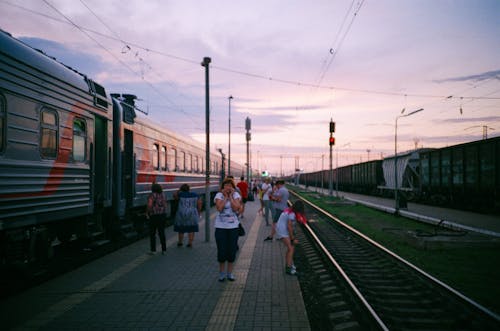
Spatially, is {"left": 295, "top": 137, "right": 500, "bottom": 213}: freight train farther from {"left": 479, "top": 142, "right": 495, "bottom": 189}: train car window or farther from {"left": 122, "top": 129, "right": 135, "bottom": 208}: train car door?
{"left": 122, "top": 129, "right": 135, "bottom": 208}: train car door

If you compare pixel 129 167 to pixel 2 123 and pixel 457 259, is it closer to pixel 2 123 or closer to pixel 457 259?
pixel 2 123

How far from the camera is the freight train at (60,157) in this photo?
6.36m

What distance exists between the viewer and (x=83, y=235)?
9.23 meters

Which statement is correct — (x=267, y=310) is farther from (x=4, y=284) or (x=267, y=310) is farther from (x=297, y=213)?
(x=4, y=284)

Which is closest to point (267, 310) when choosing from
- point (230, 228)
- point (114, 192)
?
point (230, 228)

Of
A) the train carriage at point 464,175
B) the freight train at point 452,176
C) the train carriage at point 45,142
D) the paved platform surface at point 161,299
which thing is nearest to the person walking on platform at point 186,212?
the paved platform surface at point 161,299

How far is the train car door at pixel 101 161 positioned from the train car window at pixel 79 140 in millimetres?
979

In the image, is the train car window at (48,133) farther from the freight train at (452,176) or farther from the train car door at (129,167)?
the freight train at (452,176)

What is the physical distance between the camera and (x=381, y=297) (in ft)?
21.9

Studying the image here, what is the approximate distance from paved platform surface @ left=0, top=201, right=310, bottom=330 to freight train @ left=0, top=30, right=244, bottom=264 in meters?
0.97

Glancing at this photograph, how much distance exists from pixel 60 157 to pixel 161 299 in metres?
3.46

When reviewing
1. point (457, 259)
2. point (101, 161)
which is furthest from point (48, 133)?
point (457, 259)

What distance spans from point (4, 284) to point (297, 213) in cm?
519

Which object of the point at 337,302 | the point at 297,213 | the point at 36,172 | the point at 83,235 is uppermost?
the point at 36,172
